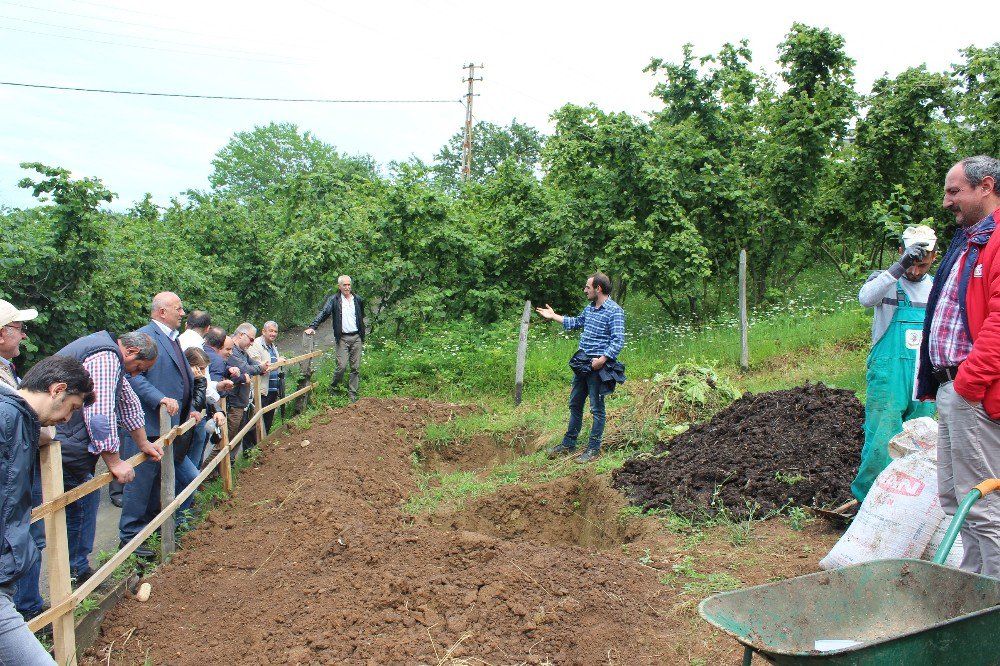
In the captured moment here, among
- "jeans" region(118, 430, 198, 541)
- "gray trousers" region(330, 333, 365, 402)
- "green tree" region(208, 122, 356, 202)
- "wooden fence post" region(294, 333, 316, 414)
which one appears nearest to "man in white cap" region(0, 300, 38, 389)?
"jeans" region(118, 430, 198, 541)

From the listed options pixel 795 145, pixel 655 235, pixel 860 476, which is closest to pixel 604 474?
pixel 860 476

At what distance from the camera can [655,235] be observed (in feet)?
41.2

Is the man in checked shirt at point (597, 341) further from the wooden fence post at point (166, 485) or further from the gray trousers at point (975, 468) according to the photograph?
the gray trousers at point (975, 468)

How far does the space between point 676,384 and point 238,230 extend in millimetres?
11126

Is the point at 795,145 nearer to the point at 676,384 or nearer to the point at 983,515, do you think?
the point at 676,384

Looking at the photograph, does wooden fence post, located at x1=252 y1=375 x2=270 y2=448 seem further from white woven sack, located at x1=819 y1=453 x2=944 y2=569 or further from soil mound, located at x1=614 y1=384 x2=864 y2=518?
white woven sack, located at x1=819 y1=453 x2=944 y2=569

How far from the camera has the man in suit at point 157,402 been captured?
533 cm

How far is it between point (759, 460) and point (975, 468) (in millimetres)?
2727

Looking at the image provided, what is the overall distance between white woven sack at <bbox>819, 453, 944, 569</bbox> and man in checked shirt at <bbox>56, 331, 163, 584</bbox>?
4.32 metres

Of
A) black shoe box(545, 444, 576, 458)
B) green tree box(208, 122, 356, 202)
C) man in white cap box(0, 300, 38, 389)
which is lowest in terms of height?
black shoe box(545, 444, 576, 458)

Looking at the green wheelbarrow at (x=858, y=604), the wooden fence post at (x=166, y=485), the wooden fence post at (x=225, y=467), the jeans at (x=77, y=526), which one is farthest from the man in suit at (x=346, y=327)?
the green wheelbarrow at (x=858, y=604)

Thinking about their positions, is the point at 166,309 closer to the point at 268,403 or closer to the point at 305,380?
the point at 268,403

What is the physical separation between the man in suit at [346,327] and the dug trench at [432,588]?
15.1 feet

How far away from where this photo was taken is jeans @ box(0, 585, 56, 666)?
2.85 meters
